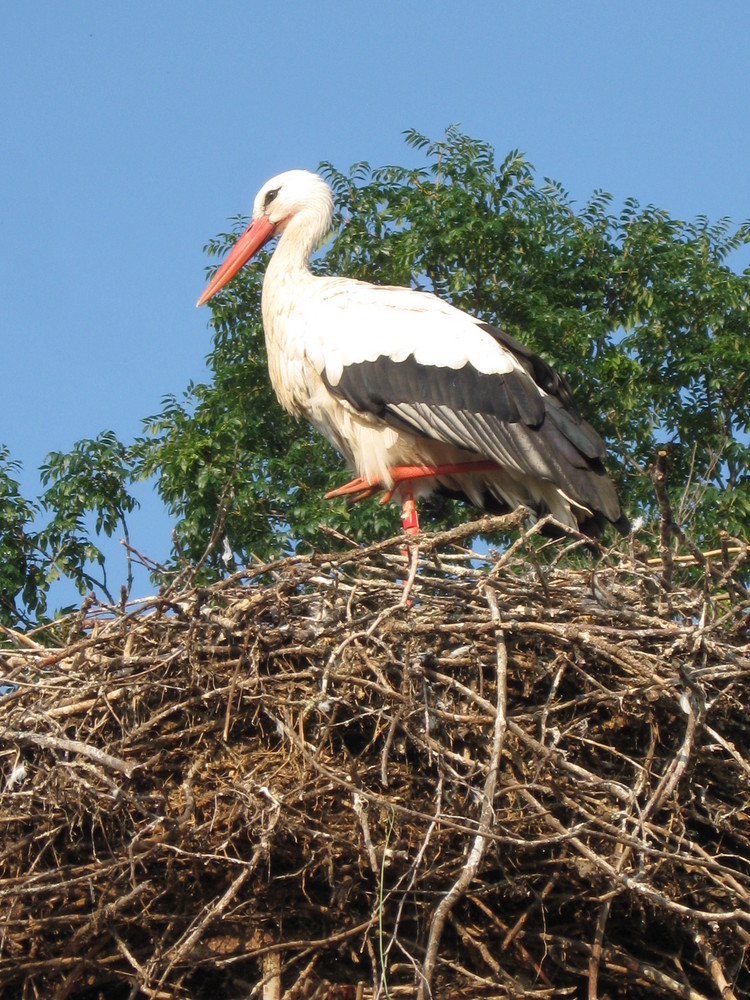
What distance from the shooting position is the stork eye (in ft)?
23.2

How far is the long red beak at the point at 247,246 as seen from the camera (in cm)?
695

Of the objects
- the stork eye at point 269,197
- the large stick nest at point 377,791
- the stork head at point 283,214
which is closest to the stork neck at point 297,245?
the stork head at point 283,214

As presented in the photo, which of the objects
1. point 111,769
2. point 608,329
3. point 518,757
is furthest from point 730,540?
point 608,329

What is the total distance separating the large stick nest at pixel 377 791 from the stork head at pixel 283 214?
266 cm

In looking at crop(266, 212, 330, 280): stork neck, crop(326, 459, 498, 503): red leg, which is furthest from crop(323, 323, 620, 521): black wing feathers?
crop(266, 212, 330, 280): stork neck

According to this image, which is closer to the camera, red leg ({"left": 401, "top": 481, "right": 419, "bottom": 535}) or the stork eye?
red leg ({"left": 401, "top": 481, "right": 419, "bottom": 535})

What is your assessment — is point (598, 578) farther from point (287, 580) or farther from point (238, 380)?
point (238, 380)

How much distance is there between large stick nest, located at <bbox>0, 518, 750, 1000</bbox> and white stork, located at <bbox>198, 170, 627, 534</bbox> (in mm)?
1341

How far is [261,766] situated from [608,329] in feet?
15.7

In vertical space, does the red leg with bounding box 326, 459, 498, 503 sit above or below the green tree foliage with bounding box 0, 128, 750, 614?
below

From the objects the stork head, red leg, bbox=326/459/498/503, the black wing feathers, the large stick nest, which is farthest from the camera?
the stork head

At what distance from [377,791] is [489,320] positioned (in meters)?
4.61

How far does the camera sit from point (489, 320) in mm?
8516

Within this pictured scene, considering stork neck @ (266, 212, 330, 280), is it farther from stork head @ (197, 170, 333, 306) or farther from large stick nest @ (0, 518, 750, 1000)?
large stick nest @ (0, 518, 750, 1000)
